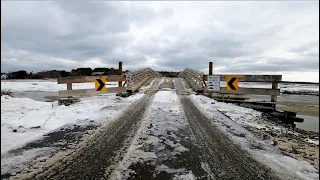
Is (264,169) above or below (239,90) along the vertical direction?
below

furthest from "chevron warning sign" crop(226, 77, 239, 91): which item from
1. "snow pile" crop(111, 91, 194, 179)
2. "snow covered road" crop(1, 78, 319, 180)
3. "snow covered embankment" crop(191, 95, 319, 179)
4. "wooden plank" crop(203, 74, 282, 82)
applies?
"snow covered road" crop(1, 78, 319, 180)

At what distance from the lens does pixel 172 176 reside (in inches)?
147

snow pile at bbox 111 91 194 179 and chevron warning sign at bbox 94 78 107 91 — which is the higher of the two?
chevron warning sign at bbox 94 78 107 91

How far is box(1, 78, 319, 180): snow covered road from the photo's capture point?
3.81 metres

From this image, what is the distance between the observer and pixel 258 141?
18.4ft

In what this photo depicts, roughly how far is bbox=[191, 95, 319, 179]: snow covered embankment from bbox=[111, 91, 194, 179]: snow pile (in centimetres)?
120

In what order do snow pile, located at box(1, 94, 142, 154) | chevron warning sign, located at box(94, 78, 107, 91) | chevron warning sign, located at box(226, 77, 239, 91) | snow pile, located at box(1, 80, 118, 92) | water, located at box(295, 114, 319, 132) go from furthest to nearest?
snow pile, located at box(1, 80, 118, 92)
chevron warning sign, located at box(94, 78, 107, 91)
chevron warning sign, located at box(226, 77, 239, 91)
water, located at box(295, 114, 319, 132)
snow pile, located at box(1, 94, 142, 154)

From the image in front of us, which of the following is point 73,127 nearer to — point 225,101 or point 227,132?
point 227,132

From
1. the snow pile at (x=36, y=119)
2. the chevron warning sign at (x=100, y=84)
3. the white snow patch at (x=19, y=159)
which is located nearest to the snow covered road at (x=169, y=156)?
the white snow patch at (x=19, y=159)

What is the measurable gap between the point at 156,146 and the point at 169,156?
58cm

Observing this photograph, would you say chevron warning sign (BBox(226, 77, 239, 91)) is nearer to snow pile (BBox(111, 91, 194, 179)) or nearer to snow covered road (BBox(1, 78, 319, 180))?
snow pile (BBox(111, 91, 194, 179))

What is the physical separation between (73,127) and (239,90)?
7.37 m

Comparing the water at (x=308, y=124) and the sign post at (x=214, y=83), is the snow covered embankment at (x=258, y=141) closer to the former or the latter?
the water at (x=308, y=124)

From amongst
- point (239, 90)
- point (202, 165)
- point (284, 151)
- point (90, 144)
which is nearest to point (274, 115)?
point (239, 90)
